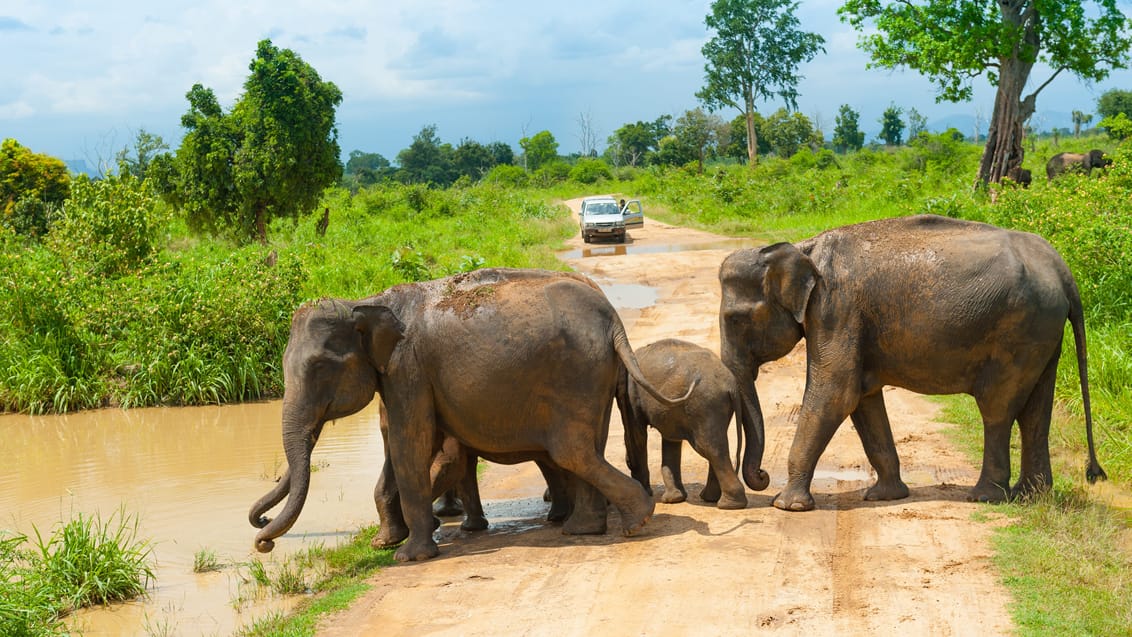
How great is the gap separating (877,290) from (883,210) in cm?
2295

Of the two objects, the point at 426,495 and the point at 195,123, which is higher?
the point at 195,123

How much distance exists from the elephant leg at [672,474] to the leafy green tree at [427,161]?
83.6 meters

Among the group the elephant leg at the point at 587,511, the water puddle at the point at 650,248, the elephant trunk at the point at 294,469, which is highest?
the elephant trunk at the point at 294,469

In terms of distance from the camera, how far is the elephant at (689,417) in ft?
25.3

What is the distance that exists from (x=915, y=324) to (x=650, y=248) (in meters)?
24.7

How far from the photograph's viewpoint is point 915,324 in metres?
7.50

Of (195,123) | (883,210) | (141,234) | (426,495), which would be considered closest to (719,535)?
(426,495)

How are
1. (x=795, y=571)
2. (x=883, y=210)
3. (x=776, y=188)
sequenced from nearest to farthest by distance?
(x=795, y=571) → (x=883, y=210) → (x=776, y=188)

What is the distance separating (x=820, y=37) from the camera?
2938 inches

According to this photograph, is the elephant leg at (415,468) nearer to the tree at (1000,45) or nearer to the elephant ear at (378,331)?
the elephant ear at (378,331)

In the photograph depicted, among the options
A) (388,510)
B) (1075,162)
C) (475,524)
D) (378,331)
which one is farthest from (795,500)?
(1075,162)

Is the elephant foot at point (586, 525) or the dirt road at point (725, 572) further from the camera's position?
the elephant foot at point (586, 525)

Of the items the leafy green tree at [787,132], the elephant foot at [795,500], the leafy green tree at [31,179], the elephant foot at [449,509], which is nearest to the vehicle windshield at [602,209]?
the leafy green tree at [31,179]

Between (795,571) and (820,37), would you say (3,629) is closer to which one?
(795,571)
